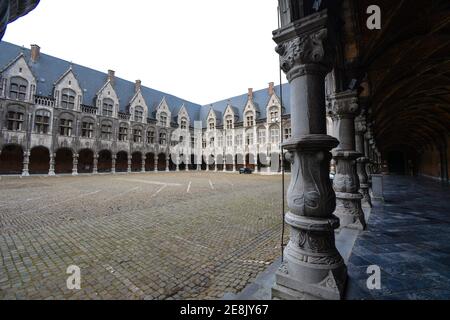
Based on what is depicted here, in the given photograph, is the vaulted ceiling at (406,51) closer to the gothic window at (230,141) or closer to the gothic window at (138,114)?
the gothic window at (230,141)

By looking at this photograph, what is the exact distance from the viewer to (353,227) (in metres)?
4.37

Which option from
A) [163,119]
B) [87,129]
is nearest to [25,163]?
[87,129]

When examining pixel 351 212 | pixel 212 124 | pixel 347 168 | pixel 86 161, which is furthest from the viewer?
pixel 212 124

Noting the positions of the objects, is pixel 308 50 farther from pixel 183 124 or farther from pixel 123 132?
pixel 183 124

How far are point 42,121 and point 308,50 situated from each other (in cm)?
3001

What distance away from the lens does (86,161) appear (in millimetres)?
27078

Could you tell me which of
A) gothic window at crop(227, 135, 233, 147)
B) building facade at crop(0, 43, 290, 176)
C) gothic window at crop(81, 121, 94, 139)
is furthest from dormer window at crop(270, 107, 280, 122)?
gothic window at crop(81, 121, 94, 139)

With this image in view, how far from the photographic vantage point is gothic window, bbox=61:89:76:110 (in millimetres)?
24312

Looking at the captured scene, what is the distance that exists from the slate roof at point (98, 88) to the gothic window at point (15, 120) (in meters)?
3.48

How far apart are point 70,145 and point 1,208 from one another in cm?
2111

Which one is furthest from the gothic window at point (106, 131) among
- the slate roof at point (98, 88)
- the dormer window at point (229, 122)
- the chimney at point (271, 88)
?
the chimney at point (271, 88)

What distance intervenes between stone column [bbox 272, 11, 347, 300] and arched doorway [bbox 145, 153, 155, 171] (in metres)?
34.3

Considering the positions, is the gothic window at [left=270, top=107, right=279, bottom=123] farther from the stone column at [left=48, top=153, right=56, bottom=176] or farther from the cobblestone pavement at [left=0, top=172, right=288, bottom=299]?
the stone column at [left=48, top=153, right=56, bottom=176]
